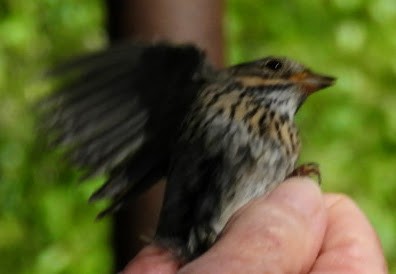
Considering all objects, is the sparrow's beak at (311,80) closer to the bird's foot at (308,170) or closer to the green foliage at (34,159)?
the bird's foot at (308,170)

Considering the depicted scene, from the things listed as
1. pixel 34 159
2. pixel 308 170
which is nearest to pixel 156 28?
pixel 308 170

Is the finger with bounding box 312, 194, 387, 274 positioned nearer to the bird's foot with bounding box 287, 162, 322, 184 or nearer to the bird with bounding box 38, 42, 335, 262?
the bird's foot with bounding box 287, 162, 322, 184

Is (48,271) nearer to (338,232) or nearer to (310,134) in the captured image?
(310,134)

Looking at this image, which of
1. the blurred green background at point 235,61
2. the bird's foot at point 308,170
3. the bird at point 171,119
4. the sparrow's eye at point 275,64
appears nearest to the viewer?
the bird's foot at point 308,170

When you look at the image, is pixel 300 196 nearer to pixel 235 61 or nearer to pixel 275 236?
pixel 275 236

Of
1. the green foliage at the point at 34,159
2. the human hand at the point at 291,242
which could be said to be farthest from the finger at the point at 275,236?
the green foliage at the point at 34,159

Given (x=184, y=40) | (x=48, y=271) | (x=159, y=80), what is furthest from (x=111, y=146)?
(x=48, y=271)
